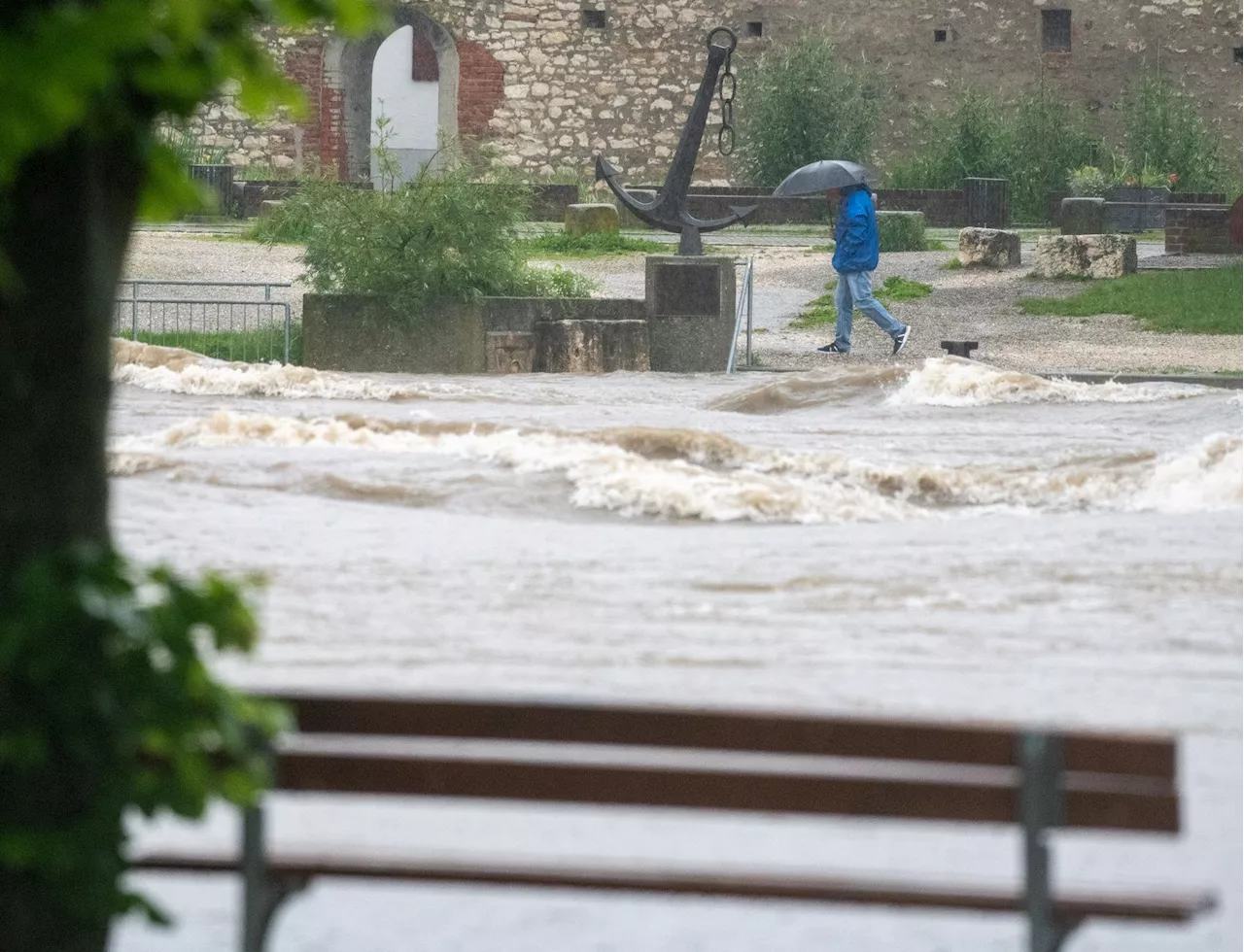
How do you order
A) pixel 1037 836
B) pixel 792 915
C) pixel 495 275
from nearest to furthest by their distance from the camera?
pixel 1037 836, pixel 792 915, pixel 495 275

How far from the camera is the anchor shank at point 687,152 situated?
16406 millimetres

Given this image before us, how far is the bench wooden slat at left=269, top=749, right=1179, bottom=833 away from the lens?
2.81 m

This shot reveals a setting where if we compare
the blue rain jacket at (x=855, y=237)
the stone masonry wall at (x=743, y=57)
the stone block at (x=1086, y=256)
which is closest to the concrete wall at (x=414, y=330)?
the blue rain jacket at (x=855, y=237)

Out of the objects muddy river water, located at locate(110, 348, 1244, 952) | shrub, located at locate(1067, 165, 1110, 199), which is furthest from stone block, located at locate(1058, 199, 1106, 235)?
muddy river water, located at locate(110, 348, 1244, 952)

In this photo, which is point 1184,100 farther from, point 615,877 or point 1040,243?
point 615,877

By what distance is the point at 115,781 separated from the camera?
8.07 ft

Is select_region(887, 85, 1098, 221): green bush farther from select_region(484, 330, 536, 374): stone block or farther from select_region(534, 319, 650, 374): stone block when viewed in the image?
select_region(484, 330, 536, 374): stone block

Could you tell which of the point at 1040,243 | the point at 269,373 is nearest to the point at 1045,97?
the point at 1040,243

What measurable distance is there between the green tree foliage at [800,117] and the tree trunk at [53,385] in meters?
25.4

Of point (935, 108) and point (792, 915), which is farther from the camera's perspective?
point (935, 108)

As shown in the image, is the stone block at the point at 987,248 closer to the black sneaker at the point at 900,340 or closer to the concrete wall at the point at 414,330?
the black sneaker at the point at 900,340

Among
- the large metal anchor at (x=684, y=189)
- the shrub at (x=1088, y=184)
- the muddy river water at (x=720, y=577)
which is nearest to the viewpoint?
the muddy river water at (x=720, y=577)

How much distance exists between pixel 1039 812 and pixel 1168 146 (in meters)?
26.7

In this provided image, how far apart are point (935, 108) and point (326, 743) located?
29.2 m
